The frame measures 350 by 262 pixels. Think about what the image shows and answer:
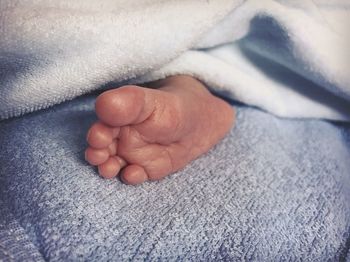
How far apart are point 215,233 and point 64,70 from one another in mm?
271

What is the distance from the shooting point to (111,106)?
37 centimetres

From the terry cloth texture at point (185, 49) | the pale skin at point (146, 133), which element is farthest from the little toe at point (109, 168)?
the terry cloth texture at point (185, 49)

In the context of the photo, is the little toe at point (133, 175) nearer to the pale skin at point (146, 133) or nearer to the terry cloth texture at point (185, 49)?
the pale skin at point (146, 133)

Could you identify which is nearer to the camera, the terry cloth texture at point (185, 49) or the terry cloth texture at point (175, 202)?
the terry cloth texture at point (175, 202)

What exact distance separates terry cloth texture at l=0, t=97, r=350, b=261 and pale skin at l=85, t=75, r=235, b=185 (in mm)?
19

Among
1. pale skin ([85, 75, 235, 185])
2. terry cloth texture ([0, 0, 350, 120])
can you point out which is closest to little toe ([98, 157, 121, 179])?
pale skin ([85, 75, 235, 185])

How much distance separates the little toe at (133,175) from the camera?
0.42 metres

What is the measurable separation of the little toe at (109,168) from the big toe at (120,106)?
0.16 feet

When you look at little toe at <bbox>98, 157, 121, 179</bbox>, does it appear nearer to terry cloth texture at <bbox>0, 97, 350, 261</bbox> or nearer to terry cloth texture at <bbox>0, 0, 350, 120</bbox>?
terry cloth texture at <bbox>0, 97, 350, 261</bbox>

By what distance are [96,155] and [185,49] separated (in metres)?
0.22

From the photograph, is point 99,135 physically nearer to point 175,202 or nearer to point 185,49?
point 175,202

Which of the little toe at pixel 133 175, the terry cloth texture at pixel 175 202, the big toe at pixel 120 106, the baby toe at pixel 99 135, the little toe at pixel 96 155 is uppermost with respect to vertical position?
the big toe at pixel 120 106

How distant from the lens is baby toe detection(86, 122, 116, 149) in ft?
1.26

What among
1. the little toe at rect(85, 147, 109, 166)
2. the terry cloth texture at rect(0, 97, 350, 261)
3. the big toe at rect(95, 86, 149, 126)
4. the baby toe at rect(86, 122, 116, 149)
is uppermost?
the big toe at rect(95, 86, 149, 126)
